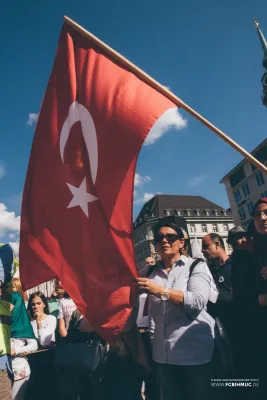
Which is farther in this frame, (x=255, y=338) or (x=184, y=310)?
(x=255, y=338)

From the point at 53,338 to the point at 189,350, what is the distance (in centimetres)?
296

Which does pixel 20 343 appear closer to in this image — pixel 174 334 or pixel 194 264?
pixel 174 334

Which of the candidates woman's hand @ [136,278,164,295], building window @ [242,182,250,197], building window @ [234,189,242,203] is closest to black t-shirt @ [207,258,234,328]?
woman's hand @ [136,278,164,295]

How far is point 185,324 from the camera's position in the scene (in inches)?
89.3

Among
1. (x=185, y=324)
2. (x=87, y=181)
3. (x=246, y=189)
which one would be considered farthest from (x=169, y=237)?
(x=246, y=189)

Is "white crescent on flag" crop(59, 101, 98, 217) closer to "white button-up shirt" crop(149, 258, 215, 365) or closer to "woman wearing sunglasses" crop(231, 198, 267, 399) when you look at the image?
"white button-up shirt" crop(149, 258, 215, 365)

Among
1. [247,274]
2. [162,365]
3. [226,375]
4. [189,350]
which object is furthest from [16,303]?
[247,274]

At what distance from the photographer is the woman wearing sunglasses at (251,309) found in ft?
8.33

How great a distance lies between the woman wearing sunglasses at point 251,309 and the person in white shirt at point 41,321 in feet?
9.53

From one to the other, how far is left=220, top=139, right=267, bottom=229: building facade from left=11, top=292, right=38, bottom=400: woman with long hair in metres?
44.8

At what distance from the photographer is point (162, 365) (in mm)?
2287

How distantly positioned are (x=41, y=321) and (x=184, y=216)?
6325cm

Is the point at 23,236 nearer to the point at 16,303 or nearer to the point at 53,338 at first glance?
the point at 16,303

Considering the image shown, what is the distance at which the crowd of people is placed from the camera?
2217 millimetres
